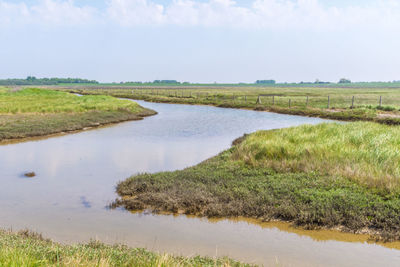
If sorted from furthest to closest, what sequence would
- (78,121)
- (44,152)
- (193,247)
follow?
(78,121) < (44,152) < (193,247)

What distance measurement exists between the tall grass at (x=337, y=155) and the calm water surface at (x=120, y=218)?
118 inches

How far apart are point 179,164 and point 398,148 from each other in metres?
8.27

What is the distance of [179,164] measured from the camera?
15094 mm

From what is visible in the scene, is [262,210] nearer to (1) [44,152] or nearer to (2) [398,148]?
(2) [398,148]

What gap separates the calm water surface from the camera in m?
7.05

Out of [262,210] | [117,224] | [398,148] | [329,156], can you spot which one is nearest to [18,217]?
[117,224]

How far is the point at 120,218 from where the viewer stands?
901 cm

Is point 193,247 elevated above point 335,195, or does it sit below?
below

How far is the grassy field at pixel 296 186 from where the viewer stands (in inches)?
323

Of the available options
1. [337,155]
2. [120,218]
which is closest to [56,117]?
[120,218]

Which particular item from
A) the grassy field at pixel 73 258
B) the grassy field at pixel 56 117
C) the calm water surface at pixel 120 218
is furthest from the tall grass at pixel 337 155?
the grassy field at pixel 56 117

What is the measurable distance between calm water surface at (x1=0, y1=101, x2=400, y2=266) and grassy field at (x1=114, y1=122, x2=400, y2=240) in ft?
1.86

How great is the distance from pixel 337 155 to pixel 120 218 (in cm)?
725

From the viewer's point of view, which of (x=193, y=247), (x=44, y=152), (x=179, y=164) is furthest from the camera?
(x=44, y=152)
